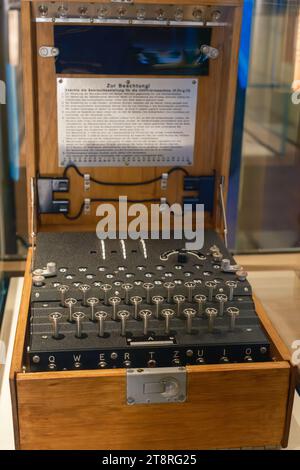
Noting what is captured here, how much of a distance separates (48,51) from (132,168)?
0.36 metres

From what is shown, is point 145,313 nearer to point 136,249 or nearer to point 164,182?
point 136,249

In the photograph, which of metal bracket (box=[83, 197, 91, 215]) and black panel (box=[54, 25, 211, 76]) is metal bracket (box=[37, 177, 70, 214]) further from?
black panel (box=[54, 25, 211, 76])

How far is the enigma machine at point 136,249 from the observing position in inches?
44.8

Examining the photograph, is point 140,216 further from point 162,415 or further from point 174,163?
point 162,415

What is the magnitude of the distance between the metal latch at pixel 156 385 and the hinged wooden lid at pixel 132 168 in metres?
0.65

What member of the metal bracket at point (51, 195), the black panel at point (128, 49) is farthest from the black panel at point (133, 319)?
the black panel at point (128, 49)

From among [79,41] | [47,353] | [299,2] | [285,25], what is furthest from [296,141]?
[47,353]

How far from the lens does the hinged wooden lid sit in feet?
5.00

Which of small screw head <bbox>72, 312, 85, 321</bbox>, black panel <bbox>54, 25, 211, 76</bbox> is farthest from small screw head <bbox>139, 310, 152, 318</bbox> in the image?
black panel <bbox>54, 25, 211, 76</bbox>

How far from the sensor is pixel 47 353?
1.14 metres

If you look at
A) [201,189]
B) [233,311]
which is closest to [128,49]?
[201,189]

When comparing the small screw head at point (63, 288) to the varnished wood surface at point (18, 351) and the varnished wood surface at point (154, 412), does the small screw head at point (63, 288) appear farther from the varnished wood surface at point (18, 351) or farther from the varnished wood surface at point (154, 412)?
the varnished wood surface at point (154, 412)

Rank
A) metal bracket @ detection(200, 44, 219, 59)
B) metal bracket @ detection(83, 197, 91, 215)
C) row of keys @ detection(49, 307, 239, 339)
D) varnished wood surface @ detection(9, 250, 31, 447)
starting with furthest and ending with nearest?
1. metal bracket @ detection(83, 197, 91, 215)
2. metal bracket @ detection(200, 44, 219, 59)
3. row of keys @ detection(49, 307, 239, 339)
4. varnished wood surface @ detection(9, 250, 31, 447)
